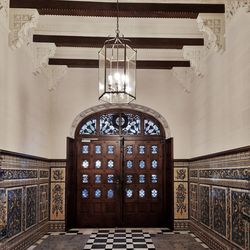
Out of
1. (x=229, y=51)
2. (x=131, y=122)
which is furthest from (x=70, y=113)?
(x=229, y=51)

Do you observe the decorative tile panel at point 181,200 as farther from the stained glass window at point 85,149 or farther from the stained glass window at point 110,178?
the stained glass window at point 85,149

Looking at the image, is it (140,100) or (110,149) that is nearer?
(140,100)

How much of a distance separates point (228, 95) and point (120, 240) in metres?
3.50

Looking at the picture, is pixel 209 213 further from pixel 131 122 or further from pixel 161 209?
pixel 131 122

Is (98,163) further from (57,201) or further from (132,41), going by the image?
(132,41)

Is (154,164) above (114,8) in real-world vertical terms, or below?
below

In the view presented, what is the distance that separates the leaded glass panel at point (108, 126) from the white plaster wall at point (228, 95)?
6.87 feet

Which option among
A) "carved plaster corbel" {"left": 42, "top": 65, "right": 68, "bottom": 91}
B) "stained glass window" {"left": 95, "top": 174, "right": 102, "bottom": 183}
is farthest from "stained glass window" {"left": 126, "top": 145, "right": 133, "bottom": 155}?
"carved plaster corbel" {"left": 42, "top": 65, "right": 68, "bottom": 91}

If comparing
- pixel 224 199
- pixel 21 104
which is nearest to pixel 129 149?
pixel 21 104

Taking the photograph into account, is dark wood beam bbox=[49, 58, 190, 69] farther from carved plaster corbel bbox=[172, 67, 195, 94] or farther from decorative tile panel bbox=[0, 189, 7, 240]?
decorative tile panel bbox=[0, 189, 7, 240]

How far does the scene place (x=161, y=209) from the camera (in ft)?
28.5

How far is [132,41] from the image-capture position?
6.54 m

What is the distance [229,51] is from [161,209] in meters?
4.43

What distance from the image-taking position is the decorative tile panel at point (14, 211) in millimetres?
5512
